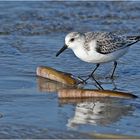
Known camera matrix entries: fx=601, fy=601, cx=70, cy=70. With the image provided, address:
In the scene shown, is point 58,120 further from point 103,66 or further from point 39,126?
point 103,66

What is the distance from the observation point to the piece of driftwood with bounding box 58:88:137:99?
24.0 feet

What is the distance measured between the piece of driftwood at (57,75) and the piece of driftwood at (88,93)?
0.79 m

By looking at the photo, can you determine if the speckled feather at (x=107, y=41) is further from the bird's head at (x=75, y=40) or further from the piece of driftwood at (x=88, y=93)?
the piece of driftwood at (x=88, y=93)

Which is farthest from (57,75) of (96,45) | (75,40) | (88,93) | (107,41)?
(88,93)

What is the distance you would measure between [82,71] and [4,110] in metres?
2.46

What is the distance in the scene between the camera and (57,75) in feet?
27.3

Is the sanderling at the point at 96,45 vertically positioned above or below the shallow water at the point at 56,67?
above

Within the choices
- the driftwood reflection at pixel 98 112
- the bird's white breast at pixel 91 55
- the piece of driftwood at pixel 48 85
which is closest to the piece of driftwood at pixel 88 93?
the driftwood reflection at pixel 98 112

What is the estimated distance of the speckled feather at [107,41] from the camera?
8.29 meters

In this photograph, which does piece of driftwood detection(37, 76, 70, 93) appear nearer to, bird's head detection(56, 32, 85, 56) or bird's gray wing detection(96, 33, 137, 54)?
bird's head detection(56, 32, 85, 56)

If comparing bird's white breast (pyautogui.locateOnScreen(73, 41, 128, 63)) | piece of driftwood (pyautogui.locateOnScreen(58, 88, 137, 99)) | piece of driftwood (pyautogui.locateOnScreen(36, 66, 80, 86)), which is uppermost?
bird's white breast (pyautogui.locateOnScreen(73, 41, 128, 63))

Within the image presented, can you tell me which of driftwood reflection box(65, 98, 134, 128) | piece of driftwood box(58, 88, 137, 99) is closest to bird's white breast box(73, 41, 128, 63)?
piece of driftwood box(58, 88, 137, 99)

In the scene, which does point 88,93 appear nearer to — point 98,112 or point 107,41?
point 98,112

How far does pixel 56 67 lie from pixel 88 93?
1.98 meters
